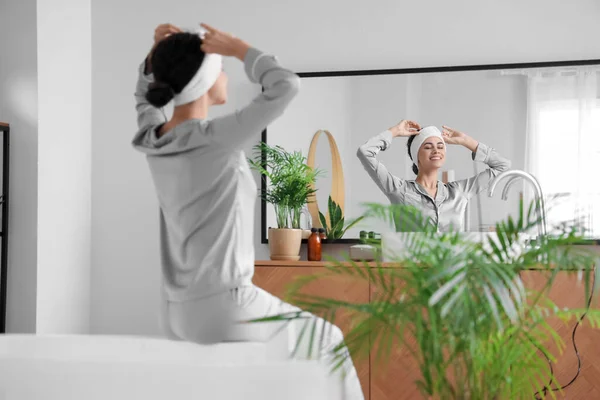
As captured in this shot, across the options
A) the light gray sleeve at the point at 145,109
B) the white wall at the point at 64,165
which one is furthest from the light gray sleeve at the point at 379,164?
the light gray sleeve at the point at 145,109

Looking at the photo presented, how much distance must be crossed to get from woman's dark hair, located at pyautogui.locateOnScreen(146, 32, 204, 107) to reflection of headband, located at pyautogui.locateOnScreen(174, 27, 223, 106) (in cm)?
1

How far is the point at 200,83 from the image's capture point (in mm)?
2258

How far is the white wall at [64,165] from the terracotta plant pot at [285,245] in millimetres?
1159

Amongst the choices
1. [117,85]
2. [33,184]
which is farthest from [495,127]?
[33,184]

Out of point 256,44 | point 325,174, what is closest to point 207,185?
point 325,174

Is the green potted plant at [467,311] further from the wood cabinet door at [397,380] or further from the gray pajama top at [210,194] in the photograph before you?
the wood cabinet door at [397,380]

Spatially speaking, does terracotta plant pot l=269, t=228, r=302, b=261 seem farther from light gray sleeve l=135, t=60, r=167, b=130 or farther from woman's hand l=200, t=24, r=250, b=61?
woman's hand l=200, t=24, r=250, b=61

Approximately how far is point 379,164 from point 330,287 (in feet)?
2.45

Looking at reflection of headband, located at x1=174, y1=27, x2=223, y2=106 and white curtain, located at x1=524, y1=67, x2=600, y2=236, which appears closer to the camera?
reflection of headband, located at x1=174, y1=27, x2=223, y2=106

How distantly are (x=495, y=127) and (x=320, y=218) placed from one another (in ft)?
3.22

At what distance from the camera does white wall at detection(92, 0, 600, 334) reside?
393 cm

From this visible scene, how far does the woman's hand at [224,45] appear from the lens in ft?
7.09

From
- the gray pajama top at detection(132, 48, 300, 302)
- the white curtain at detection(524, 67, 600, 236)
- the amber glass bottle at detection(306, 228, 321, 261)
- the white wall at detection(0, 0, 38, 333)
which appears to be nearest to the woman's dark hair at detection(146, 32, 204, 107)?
the gray pajama top at detection(132, 48, 300, 302)

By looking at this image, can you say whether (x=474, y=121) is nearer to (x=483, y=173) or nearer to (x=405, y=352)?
(x=483, y=173)
